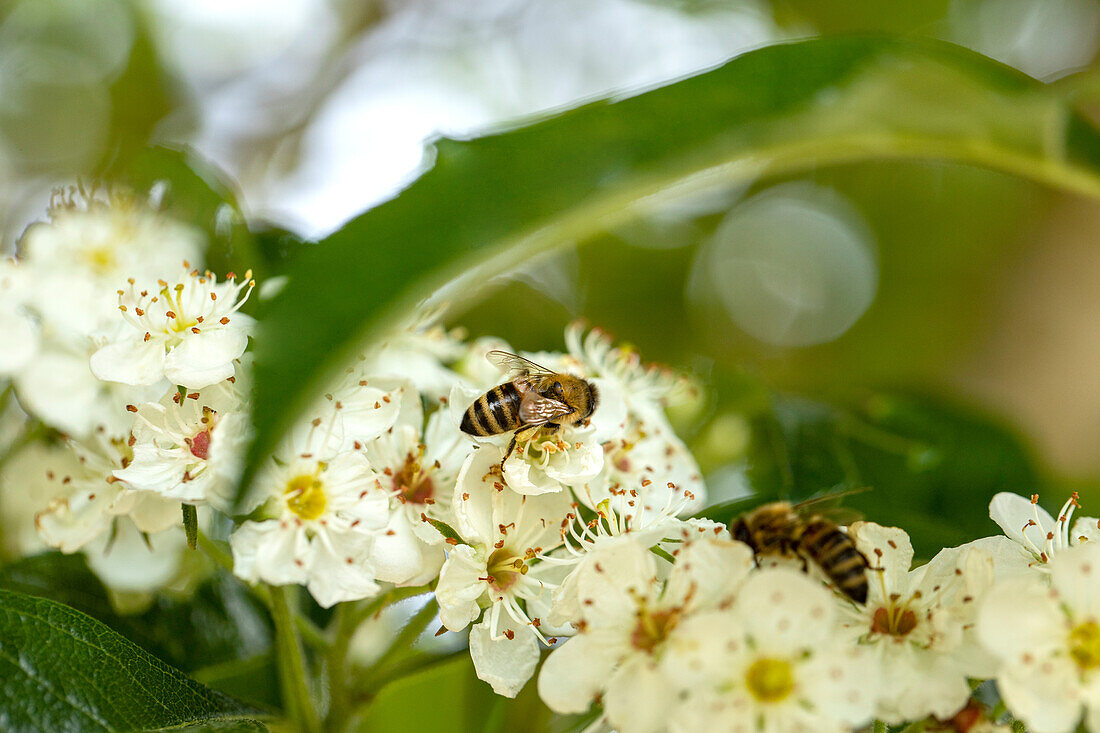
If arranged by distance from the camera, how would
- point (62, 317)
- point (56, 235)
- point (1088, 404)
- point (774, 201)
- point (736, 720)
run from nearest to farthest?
1. point (736, 720)
2. point (62, 317)
3. point (56, 235)
4. point (1088, 404)
5. point (774, 201)

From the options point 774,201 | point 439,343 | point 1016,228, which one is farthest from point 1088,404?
point 439,343

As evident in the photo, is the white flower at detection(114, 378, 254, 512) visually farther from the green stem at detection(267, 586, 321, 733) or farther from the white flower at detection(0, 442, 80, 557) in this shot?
the white flower at detection(0, 442, 80, 557)

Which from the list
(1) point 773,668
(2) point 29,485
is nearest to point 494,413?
(1) point 773,668

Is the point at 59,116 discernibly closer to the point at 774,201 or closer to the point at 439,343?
the point at 774,201

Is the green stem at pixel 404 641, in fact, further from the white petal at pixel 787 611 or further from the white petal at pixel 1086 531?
the white petal at pixel 1086 531

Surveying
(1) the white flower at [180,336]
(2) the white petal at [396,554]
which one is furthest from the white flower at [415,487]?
(1) the white flower at [180,336]

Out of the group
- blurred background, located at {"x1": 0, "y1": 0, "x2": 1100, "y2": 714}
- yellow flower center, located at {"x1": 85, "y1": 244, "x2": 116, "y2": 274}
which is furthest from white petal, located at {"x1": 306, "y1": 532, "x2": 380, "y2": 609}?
blurred background, located at {"x1": 0, "y1": 0, "x2": 1100, "y2": 714}
